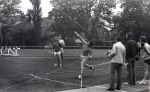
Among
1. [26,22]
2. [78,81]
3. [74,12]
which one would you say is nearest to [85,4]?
[74,12]

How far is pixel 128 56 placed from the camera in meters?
11.0

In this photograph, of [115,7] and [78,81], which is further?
[115,7]

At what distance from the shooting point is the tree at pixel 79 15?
46.7 meters

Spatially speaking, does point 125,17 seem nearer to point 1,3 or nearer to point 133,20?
point 133,20

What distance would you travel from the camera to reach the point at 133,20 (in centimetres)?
5169

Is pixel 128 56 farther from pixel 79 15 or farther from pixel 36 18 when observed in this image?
pixel 36 18

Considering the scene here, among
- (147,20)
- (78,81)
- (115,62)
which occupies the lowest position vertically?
(78,81)

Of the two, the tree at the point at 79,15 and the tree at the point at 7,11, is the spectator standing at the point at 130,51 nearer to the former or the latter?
the tree at the point at 7,11

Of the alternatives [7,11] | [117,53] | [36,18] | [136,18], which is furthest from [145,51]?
[36,18]

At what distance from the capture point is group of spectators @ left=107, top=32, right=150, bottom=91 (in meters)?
9.99

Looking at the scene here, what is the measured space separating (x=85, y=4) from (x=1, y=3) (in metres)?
15.1

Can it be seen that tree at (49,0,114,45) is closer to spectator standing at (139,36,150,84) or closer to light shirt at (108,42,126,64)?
spectator standing at (139,36,150,84)

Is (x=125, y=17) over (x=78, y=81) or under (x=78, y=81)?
over

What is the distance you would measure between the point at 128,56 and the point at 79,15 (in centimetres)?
3888
